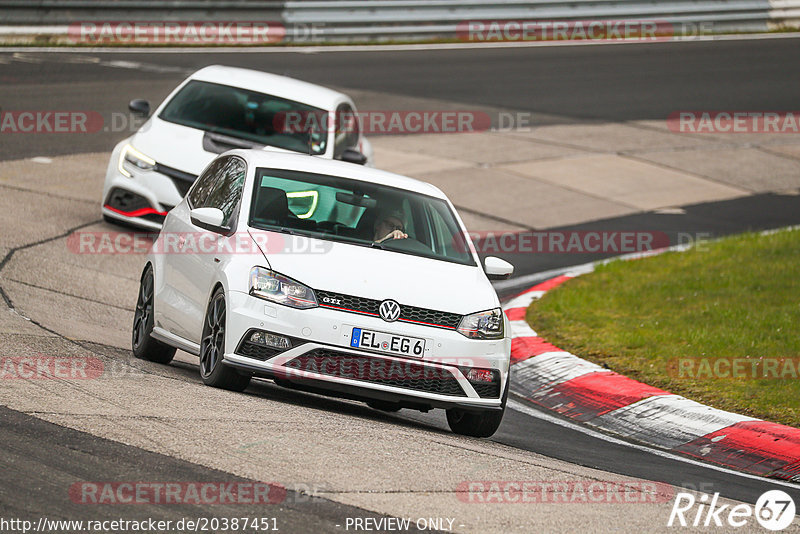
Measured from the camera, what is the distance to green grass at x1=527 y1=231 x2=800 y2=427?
9.47m

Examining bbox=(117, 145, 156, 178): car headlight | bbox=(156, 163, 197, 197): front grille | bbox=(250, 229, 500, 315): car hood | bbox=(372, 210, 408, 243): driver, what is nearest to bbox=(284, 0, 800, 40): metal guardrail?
bbox=(117, 145, 156, 178): car headlight

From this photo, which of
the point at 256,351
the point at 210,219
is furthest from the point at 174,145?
the point at 256,351

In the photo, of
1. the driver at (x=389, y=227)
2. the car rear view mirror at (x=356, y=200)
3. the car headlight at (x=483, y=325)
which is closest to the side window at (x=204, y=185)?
the car rear view mirror at (x=356, y=200)

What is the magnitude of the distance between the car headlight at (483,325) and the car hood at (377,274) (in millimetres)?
43

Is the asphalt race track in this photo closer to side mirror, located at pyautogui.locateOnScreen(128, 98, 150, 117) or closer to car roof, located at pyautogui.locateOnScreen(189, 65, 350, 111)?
side mirror, located at pyautogui.locateOnScreen(128, 98, 150, 117)

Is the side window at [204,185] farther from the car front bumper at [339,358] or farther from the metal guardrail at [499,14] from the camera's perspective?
the metal guardrail at [499,14]

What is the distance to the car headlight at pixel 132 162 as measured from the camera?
13283 millimetres

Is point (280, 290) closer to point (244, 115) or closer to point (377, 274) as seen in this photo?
point (377, 274)

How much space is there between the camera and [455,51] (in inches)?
1134

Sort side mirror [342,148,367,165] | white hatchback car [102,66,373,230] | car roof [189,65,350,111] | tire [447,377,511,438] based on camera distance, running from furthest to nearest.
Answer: car roof [189,65,350,111]
side mirror [342,148,367,165]
white hatchback car [102,66,373,230]
tire [447,377,511,438]

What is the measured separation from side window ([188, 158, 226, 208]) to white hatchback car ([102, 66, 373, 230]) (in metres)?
3.38

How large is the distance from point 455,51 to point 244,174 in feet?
67.6

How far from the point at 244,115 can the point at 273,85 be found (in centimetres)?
61

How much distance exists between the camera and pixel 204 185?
31.3 feet
